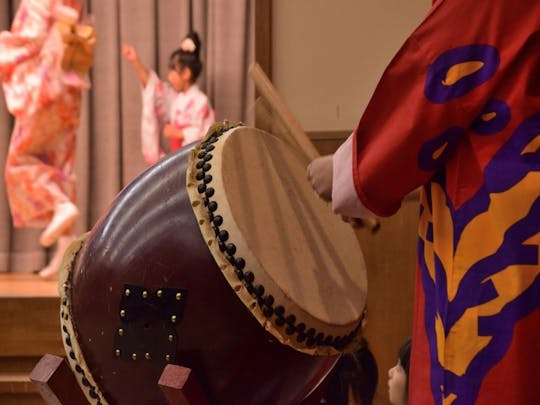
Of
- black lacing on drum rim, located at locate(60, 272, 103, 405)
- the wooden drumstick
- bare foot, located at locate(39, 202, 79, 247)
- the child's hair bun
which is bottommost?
bare foot, located at locate(39, 202, 79, 247)

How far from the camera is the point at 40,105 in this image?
325cm

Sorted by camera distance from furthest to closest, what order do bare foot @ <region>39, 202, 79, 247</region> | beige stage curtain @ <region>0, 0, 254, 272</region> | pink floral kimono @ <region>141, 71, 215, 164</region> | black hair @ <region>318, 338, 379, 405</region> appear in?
beige stage curtain @ <region>0, 0, 254, 272</region> → pink floral kimono @ <region>141, 71, 215, 164</region> → bare foot @ <region>39, 202, 79, 247</region> → black hair @ <region>318, 338, 379, 405</region>

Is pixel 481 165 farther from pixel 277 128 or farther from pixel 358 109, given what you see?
pixel 358 109

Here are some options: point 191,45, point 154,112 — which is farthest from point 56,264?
point 191,45

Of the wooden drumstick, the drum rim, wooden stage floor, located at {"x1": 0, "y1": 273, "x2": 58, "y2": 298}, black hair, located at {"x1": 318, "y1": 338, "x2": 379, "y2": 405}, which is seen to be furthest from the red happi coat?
wooden stage floor, located at {"x1": 0, "y1": 273, "x2": 58, "y2": 298}

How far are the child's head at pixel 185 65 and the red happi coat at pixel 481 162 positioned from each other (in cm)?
271

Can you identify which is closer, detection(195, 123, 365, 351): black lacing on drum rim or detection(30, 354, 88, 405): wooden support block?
detection(195, 123, 365, 351): black lacing on drum rim

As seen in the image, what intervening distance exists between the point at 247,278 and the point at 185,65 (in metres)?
2.52

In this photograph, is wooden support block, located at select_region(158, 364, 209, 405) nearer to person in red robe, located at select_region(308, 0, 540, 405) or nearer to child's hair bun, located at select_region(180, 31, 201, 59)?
person in red robe, located at select_region(308, 0, 540, 405)

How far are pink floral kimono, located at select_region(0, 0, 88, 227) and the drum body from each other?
2.05 m

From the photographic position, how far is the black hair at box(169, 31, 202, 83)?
3588 mm

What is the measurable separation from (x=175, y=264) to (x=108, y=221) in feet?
0.52

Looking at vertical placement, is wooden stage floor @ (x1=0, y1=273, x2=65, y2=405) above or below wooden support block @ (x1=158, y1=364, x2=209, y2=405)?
below

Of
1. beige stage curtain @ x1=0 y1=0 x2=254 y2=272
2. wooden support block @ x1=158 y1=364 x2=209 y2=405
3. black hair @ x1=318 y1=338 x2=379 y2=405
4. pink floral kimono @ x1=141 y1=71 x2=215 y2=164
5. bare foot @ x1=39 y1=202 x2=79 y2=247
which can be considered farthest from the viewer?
beige stage curtain @ x1=0 y1=0 x2=254 y2=272
